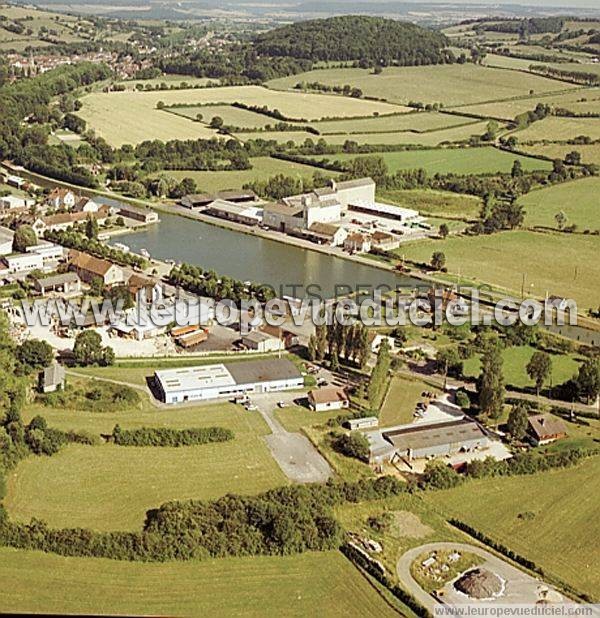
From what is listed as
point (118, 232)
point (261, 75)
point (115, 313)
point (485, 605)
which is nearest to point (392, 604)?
point (485, 605)

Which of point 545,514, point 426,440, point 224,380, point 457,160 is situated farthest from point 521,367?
point 457,160

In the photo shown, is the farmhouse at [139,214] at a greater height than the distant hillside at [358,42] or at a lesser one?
lesser

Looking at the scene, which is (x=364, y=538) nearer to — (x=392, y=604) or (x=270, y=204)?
(x=392, y=604)

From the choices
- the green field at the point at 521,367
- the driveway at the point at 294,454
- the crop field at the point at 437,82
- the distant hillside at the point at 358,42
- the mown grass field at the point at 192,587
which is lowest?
the mown grass field at the point at 192,587

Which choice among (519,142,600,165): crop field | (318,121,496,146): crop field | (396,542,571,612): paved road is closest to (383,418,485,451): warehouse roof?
(396,542,571,612): paved road

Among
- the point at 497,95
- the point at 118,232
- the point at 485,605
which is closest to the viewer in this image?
the point at 485,605

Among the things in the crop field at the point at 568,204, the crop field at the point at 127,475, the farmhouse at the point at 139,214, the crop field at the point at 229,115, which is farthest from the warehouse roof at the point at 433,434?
the crop field at the point at 229,115

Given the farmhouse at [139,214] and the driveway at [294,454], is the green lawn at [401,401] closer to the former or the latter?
the driveway at [294,454]

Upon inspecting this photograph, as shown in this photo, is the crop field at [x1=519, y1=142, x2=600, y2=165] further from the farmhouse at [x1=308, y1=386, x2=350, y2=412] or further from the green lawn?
the farmhouse at [x1=308, y1=386, x2=350, y2=412]
